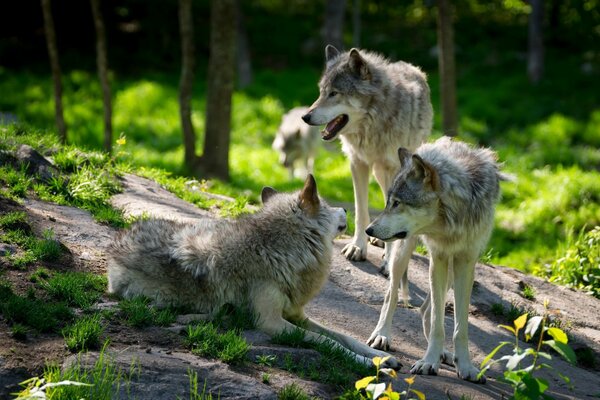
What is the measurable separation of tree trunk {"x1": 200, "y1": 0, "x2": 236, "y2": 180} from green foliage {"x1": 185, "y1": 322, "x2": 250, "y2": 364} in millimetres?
6805

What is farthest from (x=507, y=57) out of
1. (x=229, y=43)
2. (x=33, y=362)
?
(x=33, y=362)

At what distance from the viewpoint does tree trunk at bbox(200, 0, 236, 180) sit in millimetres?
11203

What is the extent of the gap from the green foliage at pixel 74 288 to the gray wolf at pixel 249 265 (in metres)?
0.15

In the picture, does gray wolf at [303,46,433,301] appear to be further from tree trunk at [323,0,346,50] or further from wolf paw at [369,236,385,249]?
tree trunk at [323,0,346,50]

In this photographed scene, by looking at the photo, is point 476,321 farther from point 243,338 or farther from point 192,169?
point 192,169

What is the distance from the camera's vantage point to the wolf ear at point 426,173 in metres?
5.02

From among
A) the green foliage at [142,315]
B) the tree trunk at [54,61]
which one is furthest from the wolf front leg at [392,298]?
the tree trunk at [54,61]

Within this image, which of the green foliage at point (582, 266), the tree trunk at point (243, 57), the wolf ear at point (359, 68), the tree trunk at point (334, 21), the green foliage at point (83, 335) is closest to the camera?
the green foliage at point (83, 335)

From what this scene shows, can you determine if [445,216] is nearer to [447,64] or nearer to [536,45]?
[447,64]

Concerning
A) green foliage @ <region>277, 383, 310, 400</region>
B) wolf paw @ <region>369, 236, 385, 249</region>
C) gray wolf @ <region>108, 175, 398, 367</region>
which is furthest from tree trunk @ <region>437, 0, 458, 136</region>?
green foliage @ <region>277, 383, 310, 400</region>

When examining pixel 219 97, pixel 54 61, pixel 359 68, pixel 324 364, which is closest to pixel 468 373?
pixel 324 364

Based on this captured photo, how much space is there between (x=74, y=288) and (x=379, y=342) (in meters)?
2.32

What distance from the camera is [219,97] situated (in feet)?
37.9

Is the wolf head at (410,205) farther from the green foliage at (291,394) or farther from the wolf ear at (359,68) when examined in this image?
the wolf ear at (359,68)
